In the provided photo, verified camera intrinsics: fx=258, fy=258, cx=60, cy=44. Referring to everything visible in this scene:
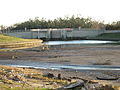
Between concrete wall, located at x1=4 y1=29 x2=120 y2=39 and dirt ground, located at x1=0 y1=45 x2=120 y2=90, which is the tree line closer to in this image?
concrete wall, located at x1=4 y1=29 x2=120 y2=39

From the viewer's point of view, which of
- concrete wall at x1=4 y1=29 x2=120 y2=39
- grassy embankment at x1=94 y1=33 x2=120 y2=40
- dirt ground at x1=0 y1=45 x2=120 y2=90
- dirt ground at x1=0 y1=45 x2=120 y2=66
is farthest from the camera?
concrete wall at x1=4 y1=29 x2=120 y2=39

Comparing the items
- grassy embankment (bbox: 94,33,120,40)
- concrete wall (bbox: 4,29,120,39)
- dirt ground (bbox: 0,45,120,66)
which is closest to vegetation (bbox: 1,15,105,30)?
concrete wall (bbox: 4,29,120,39)

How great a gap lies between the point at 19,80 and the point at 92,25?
177940 millimetres

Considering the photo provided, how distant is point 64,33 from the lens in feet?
506

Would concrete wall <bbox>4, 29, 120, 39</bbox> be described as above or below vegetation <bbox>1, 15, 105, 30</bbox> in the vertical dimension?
below

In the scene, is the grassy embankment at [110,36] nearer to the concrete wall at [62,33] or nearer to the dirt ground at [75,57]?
the concrete wall at [62,33]

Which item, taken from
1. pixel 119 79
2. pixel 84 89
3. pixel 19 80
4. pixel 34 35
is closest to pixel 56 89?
pixel 84 89

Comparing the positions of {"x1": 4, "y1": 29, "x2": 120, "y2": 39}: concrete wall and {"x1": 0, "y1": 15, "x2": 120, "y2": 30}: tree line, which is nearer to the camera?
{"x1": 4, "y1": 29, "x2": 120, "y2": 39}: concrete wall

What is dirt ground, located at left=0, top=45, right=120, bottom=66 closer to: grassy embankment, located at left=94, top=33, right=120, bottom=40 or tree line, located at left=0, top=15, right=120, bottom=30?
grassy embankment, located at left=94, top=33, right=120, bottom=40

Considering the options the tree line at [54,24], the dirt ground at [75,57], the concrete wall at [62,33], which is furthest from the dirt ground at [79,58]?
the tree line at [54,24]

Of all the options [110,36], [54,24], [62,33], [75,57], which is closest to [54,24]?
[54,24]

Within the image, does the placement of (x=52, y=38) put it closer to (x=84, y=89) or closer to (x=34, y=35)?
(x=34, y=35)

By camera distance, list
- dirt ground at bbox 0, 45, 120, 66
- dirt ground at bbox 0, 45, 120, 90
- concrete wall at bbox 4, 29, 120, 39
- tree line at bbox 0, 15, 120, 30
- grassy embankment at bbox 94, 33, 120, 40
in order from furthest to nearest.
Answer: tree line at bbox 0, 15, 120, 30, concrete wall at bbox 4, 29, 120, 39, grassy embankment at bbox 94, 33, 120, 40, dirt ground at bbox 0, 45, 120, 66, dirt ground at bbox 0, 45, 120, 90

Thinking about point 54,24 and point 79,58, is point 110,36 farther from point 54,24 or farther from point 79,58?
point 79,58
